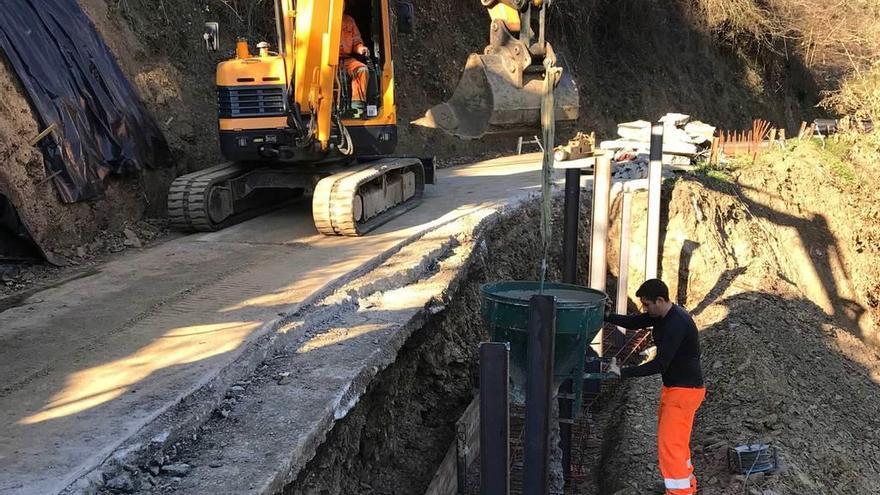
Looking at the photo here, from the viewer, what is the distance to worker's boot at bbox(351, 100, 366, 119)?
9.27 meters

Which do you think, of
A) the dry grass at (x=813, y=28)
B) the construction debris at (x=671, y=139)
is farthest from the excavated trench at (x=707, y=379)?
the dry grass at (x=813, y=28)

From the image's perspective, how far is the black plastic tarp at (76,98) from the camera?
7719mm

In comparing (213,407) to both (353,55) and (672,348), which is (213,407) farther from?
(353,55)

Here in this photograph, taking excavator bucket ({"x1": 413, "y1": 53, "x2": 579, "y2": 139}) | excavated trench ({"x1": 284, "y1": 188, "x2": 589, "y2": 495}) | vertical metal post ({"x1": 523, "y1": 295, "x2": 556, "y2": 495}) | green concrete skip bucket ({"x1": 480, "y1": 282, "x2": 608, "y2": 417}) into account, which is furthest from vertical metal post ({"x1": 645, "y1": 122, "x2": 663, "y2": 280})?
vertical metal post ({"x1": 523, "y1": 295, "x2": 556, "y2": 495})

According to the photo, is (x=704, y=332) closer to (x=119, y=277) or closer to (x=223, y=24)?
(x=119, y=277)

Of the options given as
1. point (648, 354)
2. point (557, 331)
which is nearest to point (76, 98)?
point (557, 331)

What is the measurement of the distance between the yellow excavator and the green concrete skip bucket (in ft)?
7.52

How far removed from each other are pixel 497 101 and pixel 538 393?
3.10 metres

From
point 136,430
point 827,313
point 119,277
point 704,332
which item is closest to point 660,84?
point 827,313

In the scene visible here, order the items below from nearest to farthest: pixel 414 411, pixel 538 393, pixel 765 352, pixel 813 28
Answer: pixel 538 393, pixel 414 411, pixel 765 352, pixel 813 28

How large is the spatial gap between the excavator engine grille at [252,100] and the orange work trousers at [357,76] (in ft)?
3.41

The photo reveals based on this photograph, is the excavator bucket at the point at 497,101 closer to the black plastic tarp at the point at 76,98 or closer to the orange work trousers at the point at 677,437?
the orange work trousers at the point at 677,437

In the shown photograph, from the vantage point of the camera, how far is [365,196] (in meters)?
8.70

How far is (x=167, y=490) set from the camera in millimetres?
3447
